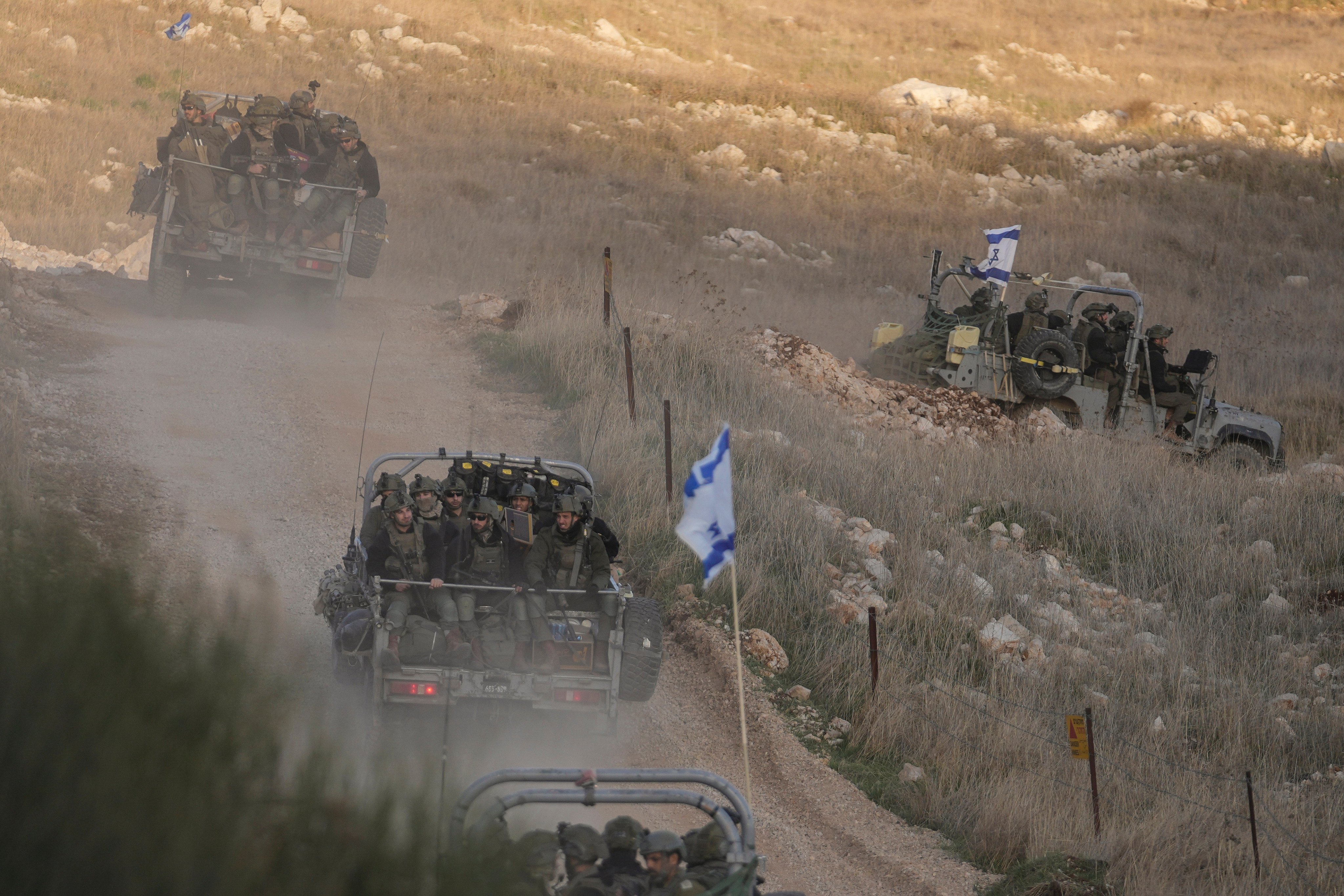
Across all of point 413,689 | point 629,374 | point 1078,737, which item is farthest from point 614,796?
point 629,374

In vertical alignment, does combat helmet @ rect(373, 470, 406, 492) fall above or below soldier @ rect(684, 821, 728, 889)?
above

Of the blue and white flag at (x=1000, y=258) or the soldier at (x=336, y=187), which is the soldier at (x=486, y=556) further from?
the blue and white flag at (x=1000, y=258)

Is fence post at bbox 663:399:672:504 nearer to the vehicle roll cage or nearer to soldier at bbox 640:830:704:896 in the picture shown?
the vehicle roll cage

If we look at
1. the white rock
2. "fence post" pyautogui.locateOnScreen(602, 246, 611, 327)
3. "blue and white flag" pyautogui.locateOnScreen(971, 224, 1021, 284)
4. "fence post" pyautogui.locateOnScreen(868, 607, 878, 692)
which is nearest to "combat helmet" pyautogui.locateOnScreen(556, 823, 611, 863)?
"fence post" pyautogui.locateOnScreen(868, 607, 878, 692)

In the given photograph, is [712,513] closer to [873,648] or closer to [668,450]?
[873,648]

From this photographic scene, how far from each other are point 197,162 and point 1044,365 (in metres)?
10.3

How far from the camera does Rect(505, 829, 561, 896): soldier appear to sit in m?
3.75

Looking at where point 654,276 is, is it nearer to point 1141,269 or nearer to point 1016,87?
point 1141,269

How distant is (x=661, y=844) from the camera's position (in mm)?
4500

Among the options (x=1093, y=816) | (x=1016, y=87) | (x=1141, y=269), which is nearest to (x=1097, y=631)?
(x=1093, y=816)

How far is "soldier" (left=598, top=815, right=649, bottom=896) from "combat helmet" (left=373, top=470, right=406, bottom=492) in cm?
350

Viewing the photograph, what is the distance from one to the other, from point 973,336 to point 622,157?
14.2 meters

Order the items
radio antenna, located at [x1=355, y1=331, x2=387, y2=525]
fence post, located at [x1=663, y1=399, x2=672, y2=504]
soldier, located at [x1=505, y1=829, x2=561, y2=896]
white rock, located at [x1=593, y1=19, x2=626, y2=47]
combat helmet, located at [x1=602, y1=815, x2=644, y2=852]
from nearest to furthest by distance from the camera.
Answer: soldier, located at [x1=505, y1=829, x2=561, y2=896], combat helmet, located at [x1=602, y1=815, x2=644, y2=852], radio antenna, located at [x1=355, y1=331, x2=387, y2=525], fence post, located at [x1=663, y1=399, x2=672, y2=504], white rock, located at [x1=593, y1=19, x2=626, y2=47]

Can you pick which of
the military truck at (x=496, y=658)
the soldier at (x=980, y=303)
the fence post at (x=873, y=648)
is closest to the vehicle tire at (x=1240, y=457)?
the soldier at (x=980, y=303)
